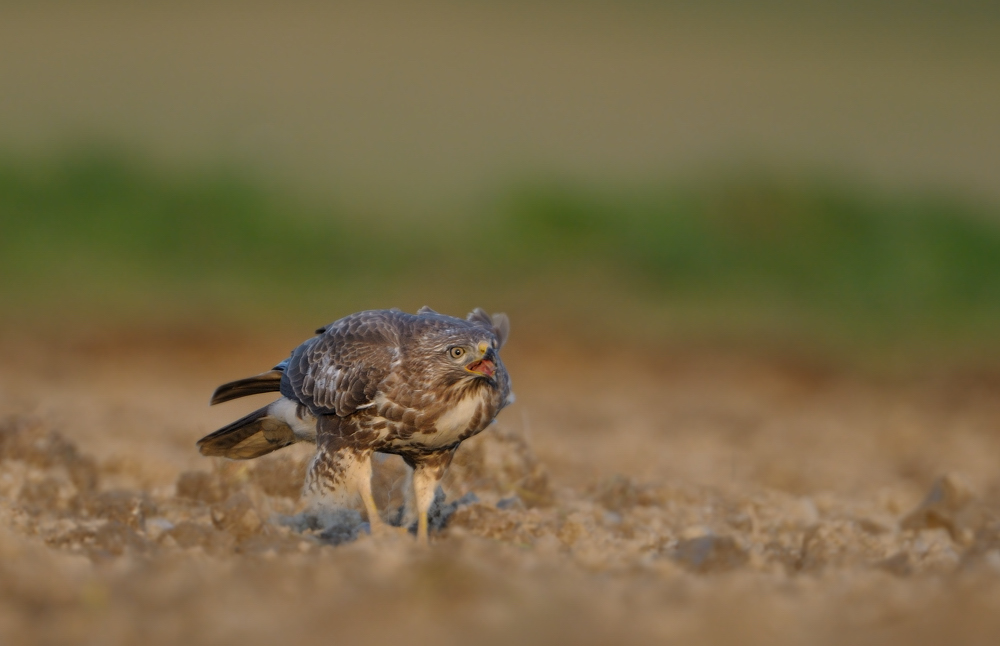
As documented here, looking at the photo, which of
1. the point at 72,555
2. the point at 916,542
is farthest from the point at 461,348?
the point at 916,542

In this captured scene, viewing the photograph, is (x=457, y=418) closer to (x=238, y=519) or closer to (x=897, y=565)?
(x=238, y=519)

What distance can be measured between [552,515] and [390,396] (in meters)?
1.20

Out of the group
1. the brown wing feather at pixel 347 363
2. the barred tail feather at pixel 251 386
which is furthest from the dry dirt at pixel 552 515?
the brown wing feather at pixel 347 363

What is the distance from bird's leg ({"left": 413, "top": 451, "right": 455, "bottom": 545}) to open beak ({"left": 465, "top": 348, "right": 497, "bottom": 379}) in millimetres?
545

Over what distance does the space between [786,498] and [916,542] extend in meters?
1.17

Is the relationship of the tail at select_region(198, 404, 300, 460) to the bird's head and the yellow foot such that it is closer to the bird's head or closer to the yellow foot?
the yellow foot

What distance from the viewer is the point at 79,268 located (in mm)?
14086

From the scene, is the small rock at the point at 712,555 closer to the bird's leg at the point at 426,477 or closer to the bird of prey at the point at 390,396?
the bird of prey at the point at 390,396

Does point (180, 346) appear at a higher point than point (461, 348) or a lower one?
lower

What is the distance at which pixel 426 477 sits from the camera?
534 cm

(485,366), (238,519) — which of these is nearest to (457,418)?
(485,366)

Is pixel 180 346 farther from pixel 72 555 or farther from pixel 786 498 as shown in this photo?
pixel 72 555

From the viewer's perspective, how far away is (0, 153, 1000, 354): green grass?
14.1 metres

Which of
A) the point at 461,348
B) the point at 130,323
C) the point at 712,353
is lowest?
the point at 712,353
